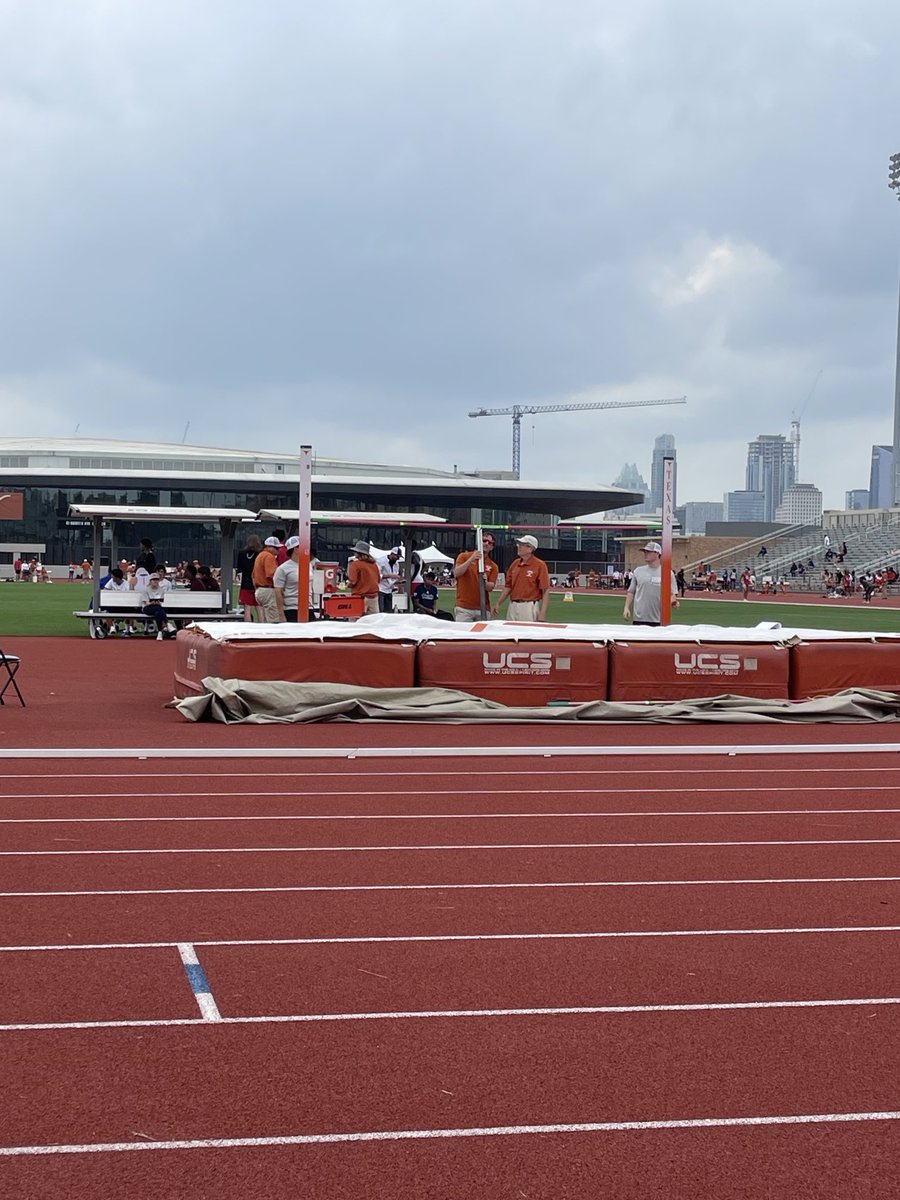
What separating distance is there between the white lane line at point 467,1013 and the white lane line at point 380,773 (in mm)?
5355

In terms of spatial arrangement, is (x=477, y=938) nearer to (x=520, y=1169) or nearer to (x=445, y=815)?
(x=520, y=1169)

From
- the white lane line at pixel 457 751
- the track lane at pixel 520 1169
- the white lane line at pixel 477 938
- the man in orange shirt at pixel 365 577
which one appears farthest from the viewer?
the man in orange shirt at pixel 365 577

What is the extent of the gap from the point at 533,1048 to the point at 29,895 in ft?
9.62

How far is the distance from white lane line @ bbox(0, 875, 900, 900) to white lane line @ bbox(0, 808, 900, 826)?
1.77 meters

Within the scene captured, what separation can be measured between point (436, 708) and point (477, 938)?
8.04m

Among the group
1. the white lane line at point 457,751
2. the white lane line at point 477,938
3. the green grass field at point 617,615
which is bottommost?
the white lane line at point 477,938

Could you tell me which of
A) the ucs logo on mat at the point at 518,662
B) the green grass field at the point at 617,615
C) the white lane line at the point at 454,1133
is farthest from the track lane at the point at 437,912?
the green grass field at the point at 617,615

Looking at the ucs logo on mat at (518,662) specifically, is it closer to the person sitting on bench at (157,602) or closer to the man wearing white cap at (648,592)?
the man wearing white cap at (648,592)

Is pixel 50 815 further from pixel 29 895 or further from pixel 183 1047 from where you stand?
pixel 183 1047

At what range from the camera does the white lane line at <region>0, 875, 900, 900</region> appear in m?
6.77

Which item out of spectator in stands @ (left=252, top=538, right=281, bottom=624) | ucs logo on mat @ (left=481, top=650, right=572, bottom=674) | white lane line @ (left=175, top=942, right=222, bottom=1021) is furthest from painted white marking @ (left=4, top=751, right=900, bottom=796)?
spectator in stands @ (left=252, top=538, right=281, bottom=624)

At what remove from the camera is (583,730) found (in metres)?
13.7

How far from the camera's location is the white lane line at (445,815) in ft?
28.1

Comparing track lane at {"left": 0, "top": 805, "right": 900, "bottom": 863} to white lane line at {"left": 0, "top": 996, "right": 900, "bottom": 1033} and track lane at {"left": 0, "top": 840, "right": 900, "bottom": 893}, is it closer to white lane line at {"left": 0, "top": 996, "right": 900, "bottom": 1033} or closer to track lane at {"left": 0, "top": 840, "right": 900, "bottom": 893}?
track lane at {"left": 0, "top": 840, "right": 900, "bottom": 893}
